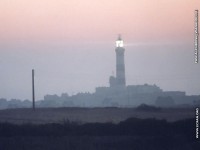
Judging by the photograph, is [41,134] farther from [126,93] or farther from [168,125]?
[126,93]

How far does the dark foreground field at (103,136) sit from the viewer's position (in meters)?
24.9

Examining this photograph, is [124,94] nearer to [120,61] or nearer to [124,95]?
[124,95]

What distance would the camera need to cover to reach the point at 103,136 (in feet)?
93.6

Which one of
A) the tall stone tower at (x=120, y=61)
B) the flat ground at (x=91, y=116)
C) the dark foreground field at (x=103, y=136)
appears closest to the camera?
the dark foreground field at (x=103, y=136)

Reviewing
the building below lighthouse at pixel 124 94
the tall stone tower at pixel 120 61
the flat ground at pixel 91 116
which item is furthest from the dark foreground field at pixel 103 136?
the tall stone tower at pixel 120 61

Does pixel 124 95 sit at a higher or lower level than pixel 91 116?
higher

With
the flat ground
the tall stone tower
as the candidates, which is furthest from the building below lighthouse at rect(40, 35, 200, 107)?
the flat ground

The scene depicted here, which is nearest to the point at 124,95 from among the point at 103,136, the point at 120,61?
the point at 120,61

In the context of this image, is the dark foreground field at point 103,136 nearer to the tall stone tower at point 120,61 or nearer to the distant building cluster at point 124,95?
the distant building cluster at point 124,95

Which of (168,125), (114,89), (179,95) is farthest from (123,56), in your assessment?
(168,125)

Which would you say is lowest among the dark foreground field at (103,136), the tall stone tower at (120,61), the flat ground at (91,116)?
the dark foreground field at (103,136)

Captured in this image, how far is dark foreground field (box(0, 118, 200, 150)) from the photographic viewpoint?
2491cm

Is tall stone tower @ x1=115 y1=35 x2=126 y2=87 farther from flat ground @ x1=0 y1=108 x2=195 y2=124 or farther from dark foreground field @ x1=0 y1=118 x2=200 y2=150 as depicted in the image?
dark foreground field @ x1=0 y1=118 x2=200 y2=150

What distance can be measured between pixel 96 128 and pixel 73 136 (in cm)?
261
